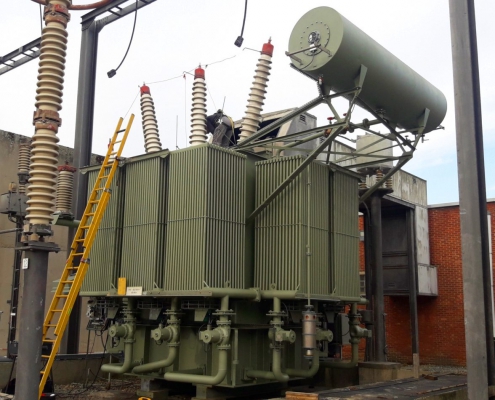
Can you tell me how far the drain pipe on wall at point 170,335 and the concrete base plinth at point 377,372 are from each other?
514cm

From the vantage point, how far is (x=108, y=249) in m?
12.5

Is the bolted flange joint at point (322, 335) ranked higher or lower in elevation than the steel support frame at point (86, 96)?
lower

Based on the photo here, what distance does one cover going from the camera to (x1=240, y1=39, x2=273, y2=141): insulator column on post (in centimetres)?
1346

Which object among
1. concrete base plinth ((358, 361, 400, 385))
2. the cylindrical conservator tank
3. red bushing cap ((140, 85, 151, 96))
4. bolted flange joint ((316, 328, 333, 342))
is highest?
red bushing cap ((140, 85, 151, 96))

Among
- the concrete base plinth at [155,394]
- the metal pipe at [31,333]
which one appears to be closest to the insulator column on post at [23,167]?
the concrete base plinth at [155,394]

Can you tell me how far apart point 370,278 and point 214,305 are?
9220 millimetres

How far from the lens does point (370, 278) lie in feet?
62.6

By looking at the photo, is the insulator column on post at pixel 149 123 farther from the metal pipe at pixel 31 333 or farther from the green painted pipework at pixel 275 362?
the metal pipe at pixel 31 333

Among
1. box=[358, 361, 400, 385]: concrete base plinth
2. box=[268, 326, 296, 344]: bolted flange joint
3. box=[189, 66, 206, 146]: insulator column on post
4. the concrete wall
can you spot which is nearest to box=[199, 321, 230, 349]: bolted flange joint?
box=[268, 326, 296, 344]: bolted flange joint

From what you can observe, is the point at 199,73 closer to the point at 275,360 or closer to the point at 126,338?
the point at 126,338

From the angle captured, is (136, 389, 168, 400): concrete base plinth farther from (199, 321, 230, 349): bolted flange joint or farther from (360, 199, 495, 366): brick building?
(360, 199, 495, 366): brick building

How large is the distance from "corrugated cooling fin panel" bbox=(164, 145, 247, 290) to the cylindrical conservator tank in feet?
7.99

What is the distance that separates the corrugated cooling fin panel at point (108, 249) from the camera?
12422 millimetres

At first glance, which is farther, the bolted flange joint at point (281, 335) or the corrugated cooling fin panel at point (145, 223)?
the corrugated cooling fin panel at point (145, 223)
